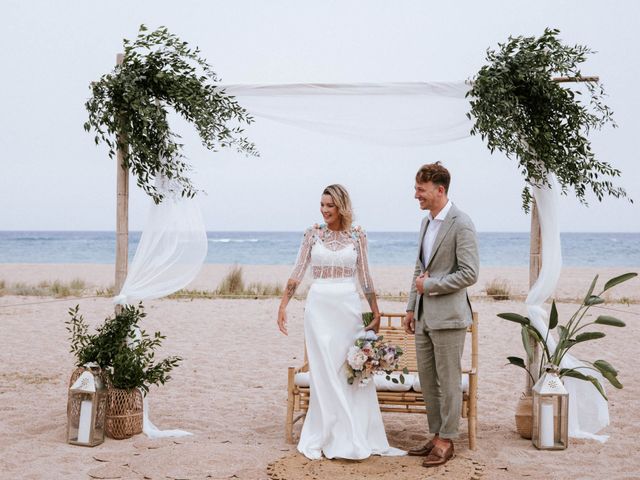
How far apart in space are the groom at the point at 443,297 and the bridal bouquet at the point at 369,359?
7.1 inches

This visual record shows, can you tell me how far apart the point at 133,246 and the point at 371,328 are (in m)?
31.8

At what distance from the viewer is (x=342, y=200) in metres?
4.31

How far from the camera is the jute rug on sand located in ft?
12.5

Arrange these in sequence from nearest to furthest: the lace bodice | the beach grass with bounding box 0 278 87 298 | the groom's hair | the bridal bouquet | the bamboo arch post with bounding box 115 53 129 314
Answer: the groom's hair
the bridal bouquet
the lace bodice
the bamboo arch post with bounding box 115 53 129 314
the beach grass with bounding box 0 278 87 298

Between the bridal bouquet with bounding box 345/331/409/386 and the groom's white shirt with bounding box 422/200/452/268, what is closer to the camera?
the groom's white shirt with bounding box 422/200/452/268

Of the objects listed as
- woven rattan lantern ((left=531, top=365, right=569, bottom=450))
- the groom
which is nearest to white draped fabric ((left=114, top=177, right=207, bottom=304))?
the groom

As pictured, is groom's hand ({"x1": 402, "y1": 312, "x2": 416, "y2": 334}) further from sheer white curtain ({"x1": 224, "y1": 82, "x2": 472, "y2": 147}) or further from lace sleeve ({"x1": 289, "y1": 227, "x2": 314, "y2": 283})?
sheer white curtain ({"x1": 224, "y1": 82, "x2": 472, "y2": 147})

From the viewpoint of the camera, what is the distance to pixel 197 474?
3865mm

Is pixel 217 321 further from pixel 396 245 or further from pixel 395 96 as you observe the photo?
pixel 396 245

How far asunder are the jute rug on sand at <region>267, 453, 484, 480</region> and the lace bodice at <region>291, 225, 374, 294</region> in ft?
3.47

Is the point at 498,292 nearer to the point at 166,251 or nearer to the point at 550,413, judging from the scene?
the point at 550,413

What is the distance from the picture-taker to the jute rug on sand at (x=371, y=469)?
3820mm

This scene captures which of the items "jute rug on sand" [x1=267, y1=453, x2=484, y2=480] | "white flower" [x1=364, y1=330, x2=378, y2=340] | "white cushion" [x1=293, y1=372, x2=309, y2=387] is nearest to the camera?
"jute rug on sand" [x1=267, y1=453, x2=484, y2=480]

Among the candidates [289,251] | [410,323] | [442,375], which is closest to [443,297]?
[410,323]
